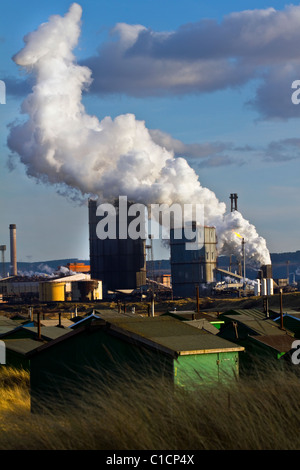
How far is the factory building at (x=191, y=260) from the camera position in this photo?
4254 inches

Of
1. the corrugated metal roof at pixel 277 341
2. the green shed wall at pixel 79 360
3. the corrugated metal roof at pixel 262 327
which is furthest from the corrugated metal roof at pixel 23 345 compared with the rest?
the corrugated metal roof at pixel 262 327

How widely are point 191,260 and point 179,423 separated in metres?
101

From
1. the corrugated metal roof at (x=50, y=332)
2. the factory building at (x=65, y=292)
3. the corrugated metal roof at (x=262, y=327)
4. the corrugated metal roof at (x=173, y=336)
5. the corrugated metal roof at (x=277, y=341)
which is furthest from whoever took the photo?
the factory building at (x=65, y=292)

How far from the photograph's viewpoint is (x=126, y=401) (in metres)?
8.51

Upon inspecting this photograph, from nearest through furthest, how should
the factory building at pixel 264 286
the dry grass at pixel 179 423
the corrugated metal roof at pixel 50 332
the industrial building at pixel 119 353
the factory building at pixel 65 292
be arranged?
1. the dry grass at pixel 179 423
2. the industrial building at pixel 119 353
3. the corrugated metal roof at pixel 50 332
4. the factory building at pixel 264 286
5. the factory building at pixel 65 292

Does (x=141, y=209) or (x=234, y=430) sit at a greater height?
(x=141, y=209)

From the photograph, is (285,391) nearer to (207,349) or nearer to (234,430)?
(234,430)

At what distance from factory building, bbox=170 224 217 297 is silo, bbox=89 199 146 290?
Result: 997 cm

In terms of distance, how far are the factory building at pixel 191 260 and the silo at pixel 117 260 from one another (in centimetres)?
997

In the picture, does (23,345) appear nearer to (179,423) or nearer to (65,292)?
(179,423)

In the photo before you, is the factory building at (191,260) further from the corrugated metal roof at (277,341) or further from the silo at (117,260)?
the corrugated metal roof at (277,341)
